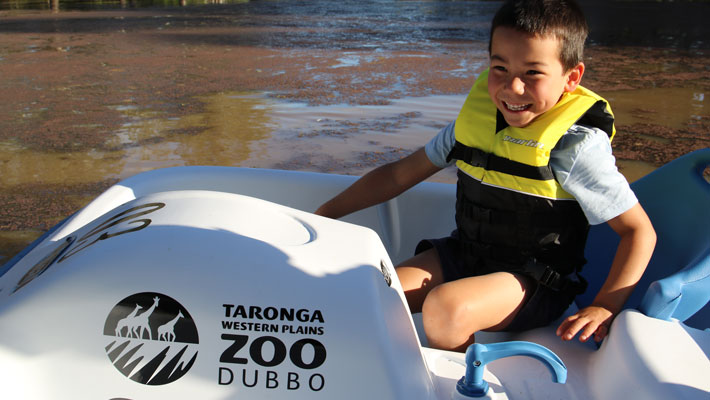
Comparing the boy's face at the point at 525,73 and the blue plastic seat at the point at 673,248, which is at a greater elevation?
the boy's face at the point at 525,73

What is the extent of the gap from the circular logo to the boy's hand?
2.28 feet

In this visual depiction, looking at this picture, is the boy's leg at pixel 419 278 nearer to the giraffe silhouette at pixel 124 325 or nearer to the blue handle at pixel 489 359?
the blue handle at pixel 489 359

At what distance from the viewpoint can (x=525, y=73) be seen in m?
1.34

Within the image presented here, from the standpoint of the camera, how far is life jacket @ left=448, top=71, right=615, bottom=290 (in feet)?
4.64

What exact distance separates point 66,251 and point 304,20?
11.7 meters

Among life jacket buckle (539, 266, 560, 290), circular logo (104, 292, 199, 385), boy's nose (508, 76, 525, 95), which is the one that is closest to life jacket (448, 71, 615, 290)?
life jacket buckle (539, 266, 560, 290)

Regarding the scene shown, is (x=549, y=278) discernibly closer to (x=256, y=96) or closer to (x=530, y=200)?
(x=530, y=200)

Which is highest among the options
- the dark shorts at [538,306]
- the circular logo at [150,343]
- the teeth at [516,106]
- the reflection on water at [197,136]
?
the teeth at [516,106]

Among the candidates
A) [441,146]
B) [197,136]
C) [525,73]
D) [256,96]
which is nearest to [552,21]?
[525,73]

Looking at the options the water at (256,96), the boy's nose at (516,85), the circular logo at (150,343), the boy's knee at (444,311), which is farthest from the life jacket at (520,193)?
the water at (256,96)

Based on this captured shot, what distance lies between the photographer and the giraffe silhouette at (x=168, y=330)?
997 millimetres

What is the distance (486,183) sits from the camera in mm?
1522

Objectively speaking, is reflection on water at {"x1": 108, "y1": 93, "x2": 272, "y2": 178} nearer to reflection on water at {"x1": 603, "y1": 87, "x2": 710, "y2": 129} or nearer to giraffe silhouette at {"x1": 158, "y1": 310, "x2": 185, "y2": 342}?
reflection on water at {"x1": 603, "y1": 87, "x2": 710, "y2": 129}

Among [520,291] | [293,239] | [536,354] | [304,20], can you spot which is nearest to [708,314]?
[520,291]
